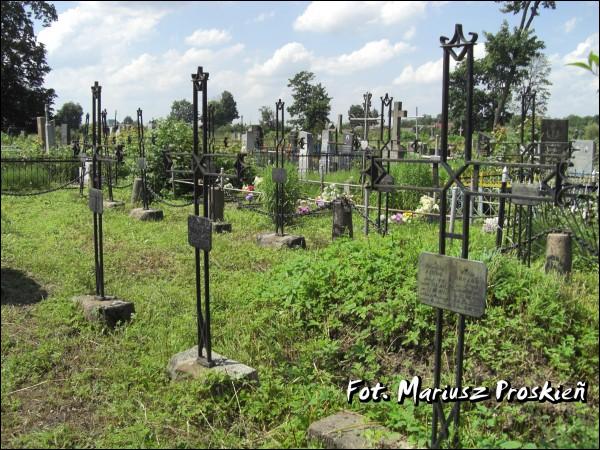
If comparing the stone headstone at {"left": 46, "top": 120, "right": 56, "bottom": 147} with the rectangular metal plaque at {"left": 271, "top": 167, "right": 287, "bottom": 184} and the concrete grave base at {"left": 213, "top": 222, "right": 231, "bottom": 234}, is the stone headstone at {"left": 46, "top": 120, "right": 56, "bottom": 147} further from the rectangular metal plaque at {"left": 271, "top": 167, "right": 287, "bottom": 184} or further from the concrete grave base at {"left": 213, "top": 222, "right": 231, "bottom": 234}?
the rectangular metal plaque at {"left": 271, "top": 167, "right": 287, "bottom": 184}

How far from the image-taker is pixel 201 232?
13.4 ft

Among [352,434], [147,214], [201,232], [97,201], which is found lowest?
[352,434]

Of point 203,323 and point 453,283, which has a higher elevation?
point 453,283

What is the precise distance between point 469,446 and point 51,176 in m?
15.9

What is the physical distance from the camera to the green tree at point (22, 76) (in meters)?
33.2

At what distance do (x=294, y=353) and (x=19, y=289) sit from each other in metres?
3.32

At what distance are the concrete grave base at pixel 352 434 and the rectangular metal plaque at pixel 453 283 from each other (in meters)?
0.78

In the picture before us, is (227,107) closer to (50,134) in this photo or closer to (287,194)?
(50,134)

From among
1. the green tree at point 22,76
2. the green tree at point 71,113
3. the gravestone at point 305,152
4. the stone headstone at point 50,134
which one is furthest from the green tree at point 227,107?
the gravestone at point 305,152

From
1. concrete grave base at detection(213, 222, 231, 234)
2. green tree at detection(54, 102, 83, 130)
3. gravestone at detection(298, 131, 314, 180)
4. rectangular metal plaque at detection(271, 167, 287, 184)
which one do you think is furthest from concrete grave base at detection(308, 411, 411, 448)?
green tree at detection(54, 102, 83, 130)

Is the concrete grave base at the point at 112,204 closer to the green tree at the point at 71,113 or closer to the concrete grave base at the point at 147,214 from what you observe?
the concrete grave base at the point at 147,214

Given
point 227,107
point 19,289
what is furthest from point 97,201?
point 227,107

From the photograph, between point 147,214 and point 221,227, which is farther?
point 147,214

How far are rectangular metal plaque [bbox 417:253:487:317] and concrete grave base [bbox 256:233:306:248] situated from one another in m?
5.60
